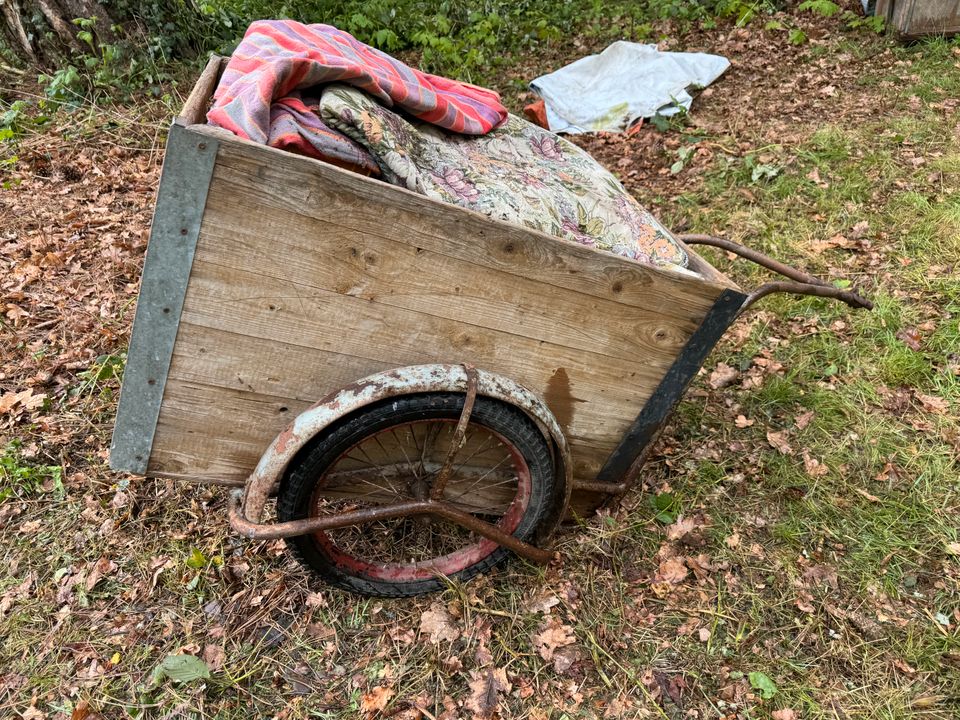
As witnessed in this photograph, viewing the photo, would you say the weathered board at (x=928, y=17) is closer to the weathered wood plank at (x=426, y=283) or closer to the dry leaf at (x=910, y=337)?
the dry leaf at (x=910, y=337)

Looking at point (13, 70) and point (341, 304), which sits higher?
point (341, 304)

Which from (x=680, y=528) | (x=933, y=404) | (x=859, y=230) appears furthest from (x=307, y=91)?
(x=859, y=230)

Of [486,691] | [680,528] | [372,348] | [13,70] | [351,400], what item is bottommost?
[486,691]

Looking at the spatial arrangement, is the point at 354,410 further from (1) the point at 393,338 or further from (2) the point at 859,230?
(2) the point at 859,230

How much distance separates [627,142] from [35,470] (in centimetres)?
455

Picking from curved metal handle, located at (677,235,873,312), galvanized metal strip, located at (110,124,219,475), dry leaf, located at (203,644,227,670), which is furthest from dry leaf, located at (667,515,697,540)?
galvanized metal strip, located at (110,124,219,475)

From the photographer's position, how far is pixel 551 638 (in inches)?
86.4

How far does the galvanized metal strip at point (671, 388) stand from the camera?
1.86 meters

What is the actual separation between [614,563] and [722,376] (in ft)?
4.22

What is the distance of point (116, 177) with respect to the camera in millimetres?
4395

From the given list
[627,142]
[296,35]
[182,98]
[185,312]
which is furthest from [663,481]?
[182,98]

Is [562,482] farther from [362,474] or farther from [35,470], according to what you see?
[35,470]

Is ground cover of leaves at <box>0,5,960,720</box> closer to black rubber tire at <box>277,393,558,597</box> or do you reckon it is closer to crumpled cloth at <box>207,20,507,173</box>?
black rubber tire at <box>277,393,558,597</box>

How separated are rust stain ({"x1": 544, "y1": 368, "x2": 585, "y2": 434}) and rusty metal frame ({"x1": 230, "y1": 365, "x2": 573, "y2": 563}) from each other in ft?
0.25
